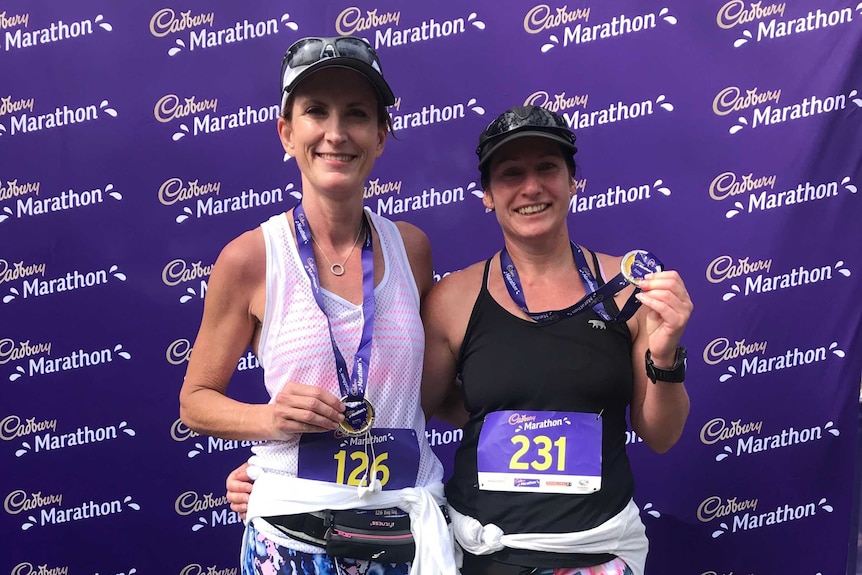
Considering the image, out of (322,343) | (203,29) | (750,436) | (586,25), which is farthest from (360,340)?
(750,436)

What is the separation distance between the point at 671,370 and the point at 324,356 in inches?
32.4

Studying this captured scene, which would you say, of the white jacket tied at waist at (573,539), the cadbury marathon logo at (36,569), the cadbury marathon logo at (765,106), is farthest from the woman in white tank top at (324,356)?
the cadbury marathon logo at (765,106)

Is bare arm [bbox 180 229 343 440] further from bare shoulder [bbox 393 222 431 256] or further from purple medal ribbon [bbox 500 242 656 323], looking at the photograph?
purple medal ribbon [bbox 500 242 656 323]

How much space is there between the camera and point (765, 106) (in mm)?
3242

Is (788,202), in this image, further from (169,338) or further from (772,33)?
(169,338)

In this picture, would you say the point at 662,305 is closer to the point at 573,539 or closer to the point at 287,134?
the point at 573,539

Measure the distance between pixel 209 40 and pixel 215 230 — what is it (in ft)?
2.44

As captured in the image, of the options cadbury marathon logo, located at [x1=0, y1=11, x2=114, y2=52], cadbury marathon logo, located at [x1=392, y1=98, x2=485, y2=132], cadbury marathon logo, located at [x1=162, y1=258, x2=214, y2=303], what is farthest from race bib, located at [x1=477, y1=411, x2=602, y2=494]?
cadbury marathon logo, located at [x1=0, y1=11, x2=114, y2=52]

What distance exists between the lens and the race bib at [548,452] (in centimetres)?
191

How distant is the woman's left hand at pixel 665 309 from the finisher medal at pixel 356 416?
26.7 inches

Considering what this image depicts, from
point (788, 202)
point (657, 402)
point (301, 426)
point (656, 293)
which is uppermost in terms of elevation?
point (788, 202)

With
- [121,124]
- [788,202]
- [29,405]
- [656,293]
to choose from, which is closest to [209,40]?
[121,124]

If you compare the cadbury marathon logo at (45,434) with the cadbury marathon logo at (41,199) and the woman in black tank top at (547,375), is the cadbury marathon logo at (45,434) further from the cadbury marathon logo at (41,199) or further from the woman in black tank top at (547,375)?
the woman in black tank top at (547,375)

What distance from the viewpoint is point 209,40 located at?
3.10 meters
